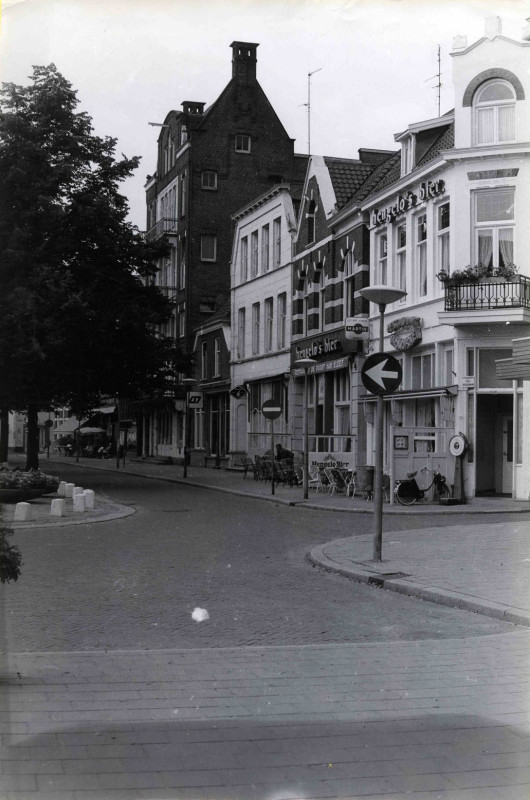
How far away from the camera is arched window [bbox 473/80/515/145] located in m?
A: 22.8

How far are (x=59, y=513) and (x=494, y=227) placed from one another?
12.1 meters

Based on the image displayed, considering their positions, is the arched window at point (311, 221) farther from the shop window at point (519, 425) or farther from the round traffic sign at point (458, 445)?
the shop window at point (519, 425)

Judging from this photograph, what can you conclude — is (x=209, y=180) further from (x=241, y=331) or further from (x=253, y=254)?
(x=241, y=331)

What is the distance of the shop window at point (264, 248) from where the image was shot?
41.0 metres

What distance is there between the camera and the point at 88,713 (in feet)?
17.6

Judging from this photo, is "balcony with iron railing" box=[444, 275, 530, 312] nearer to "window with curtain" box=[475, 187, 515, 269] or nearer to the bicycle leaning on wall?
"window with curtain" box=[475, 187, 515, 269]

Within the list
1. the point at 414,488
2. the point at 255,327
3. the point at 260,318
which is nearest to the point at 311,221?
the point at 260,318

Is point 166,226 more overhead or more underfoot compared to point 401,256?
more overhead

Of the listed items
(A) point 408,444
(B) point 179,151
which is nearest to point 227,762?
(A) point 408,444

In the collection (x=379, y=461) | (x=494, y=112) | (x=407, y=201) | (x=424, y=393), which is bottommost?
(x=379, y=461)

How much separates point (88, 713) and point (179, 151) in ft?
153

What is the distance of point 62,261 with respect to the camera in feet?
91.5

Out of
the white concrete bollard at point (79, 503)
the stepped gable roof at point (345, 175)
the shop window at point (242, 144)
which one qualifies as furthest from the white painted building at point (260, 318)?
the white concrete bollard at point (79, 503)

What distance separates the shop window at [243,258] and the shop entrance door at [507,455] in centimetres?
2233
